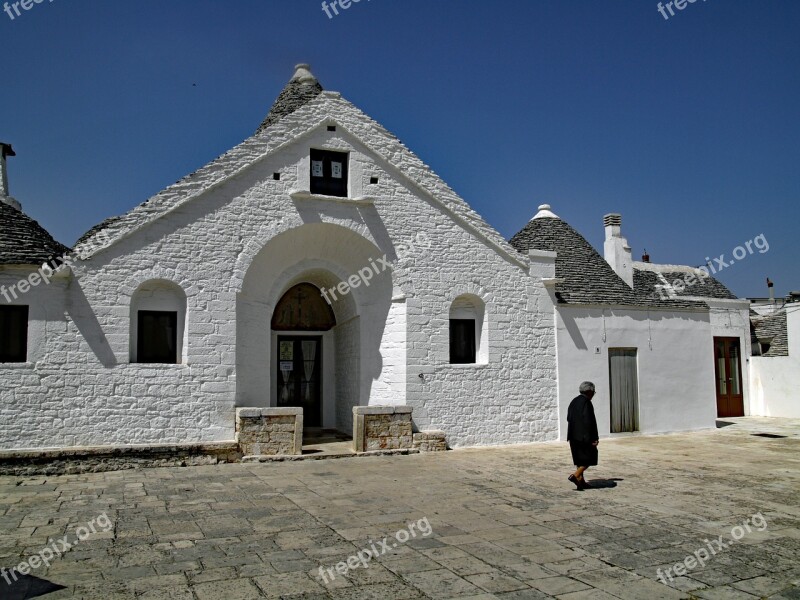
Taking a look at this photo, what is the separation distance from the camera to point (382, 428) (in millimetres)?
12531

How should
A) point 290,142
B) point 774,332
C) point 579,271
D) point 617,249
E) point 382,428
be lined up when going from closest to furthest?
point 382,428, point 290,142, point 579,271, point 617,249, point 774,332

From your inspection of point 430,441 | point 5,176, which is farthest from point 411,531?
point 5,176

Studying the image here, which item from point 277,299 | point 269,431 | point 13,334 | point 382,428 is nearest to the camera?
point 13,334

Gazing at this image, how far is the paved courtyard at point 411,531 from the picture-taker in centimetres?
530

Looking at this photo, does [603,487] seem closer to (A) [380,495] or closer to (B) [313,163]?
(A) [380,495]

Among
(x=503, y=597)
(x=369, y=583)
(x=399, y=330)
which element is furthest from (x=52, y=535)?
(x=399, y=330)

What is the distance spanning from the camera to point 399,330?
1344 cm

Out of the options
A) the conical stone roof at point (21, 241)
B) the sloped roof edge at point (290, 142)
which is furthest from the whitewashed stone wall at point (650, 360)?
the conical stone roof at point (21, 241)

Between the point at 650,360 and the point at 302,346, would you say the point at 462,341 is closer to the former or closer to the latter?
the point at 302,346

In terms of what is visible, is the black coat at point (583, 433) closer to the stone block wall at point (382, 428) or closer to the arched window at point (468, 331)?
the stone block wall at point (382, 428)

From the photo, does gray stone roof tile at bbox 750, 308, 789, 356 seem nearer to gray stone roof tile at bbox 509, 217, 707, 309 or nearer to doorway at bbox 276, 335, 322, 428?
gray stone roof tile at bbox 509, 217, 707, 309

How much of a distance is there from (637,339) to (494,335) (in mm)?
4315

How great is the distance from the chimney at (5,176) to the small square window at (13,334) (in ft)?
8.67

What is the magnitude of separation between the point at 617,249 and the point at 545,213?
319 centimetres
